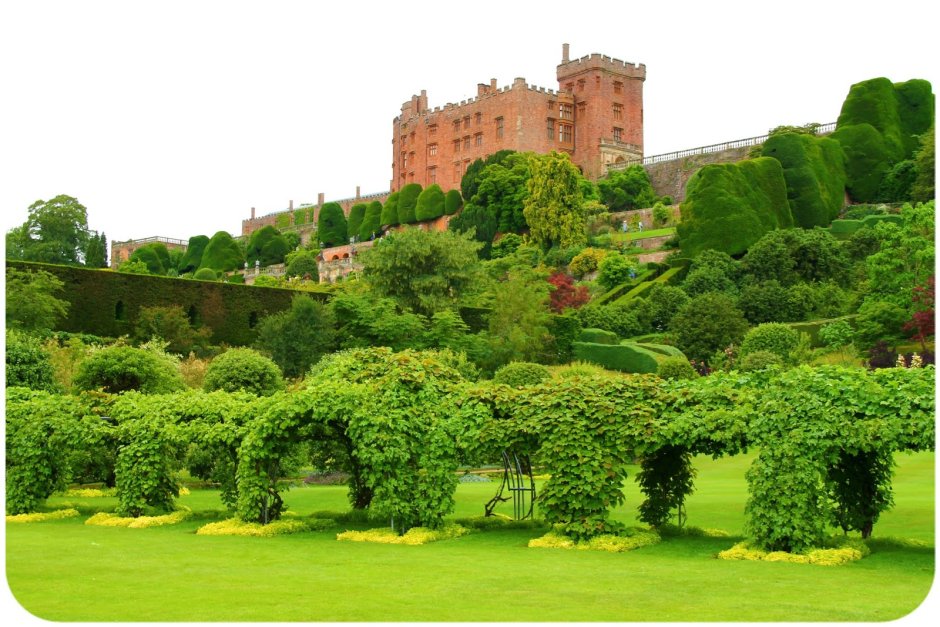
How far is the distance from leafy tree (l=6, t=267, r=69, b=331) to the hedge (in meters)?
1.03

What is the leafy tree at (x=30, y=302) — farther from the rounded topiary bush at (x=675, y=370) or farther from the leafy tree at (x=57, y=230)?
the leafy tree at (x=57, y=230)

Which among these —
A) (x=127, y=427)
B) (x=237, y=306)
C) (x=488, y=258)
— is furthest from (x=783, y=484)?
(x=488, y=258)

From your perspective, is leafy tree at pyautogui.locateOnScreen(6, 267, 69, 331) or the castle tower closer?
leafy tree at pyautogui.locateOnScreen(6, 267, 69, 331)

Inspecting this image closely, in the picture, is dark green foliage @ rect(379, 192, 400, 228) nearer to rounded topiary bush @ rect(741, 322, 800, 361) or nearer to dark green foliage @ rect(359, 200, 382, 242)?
dark green foliage @ rect(359, 200, 382, 242)

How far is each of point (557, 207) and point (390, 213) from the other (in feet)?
76.6

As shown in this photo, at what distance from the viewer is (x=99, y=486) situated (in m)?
21.6

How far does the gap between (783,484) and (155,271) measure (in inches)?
2878

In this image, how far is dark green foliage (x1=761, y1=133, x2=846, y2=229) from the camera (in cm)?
4997

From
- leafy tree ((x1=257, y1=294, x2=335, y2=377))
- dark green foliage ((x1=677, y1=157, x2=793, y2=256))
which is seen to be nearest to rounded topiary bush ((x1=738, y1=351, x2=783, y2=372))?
leafy tree ((x1=257, y1=294, x2=335, y2=377))

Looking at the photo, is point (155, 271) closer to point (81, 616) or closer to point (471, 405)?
point (471, 405)

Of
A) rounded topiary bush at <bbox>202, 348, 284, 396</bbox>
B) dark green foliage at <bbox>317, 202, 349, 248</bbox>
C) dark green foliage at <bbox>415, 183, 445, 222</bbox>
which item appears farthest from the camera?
dark green foliage at <bbox>317, 202, 349, 248</bbox>

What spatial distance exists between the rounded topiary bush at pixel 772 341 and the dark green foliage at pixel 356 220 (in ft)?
162

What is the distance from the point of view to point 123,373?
2131 centimetres

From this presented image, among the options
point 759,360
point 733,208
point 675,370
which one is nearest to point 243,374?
point 675,370
